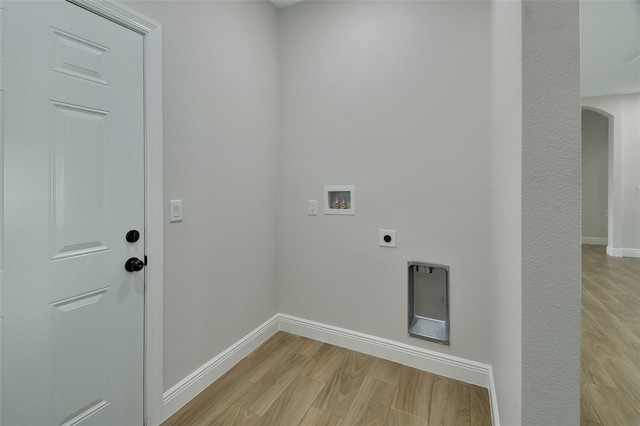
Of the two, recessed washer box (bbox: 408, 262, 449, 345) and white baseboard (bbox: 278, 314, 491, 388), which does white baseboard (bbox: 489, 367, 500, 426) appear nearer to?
white baseboard (bbox: 278, 314, 491, 388)

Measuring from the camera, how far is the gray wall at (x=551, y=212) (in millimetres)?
698

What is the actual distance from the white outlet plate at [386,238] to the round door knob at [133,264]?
1527 mm

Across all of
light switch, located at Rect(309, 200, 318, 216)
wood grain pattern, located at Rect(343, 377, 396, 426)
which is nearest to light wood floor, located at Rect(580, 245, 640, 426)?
wood grain pattern, located at Rect(343, 377, 396, 426)

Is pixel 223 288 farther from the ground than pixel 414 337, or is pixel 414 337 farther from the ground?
pixel 223 288

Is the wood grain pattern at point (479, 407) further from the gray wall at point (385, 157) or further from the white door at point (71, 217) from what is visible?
the white door at point (71, 217)

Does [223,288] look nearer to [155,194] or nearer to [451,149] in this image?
[155,194]

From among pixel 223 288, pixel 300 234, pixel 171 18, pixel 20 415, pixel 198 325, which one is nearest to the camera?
pixel 20 415

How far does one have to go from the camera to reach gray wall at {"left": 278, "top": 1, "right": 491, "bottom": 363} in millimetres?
1794

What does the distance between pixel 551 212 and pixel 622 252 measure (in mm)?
1599

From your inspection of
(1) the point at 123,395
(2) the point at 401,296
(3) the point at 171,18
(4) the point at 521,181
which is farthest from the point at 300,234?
(4) the point at 521,181

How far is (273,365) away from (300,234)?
3.33 ft

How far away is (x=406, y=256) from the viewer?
78.9 inches

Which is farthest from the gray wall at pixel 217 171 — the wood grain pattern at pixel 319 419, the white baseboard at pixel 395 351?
the wood grain pattern at pixel 319 419

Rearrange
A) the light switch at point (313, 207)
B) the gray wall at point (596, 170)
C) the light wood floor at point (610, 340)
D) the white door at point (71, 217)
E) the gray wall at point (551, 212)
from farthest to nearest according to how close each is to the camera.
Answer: the light switch at point (313, 207) < the gray wall at point (596, 170) < the light wood floor at point (610, 340) < the white door at point (71, 217) < the gray wall at point (551, 212)
